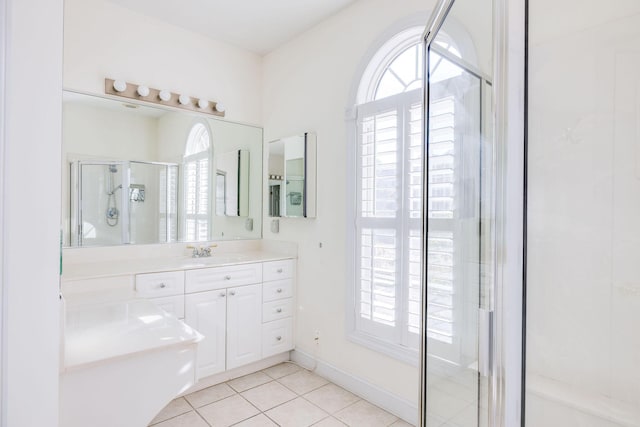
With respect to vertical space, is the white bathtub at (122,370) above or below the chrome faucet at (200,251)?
below

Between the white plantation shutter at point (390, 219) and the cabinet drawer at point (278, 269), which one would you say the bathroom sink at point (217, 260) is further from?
the white plantation shutter at point (390, 219)

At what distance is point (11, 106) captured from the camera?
0.73 meters

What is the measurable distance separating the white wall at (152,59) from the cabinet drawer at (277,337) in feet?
6.30

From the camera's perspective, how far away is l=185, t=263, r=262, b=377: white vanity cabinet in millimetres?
2484

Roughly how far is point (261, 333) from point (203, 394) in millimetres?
586

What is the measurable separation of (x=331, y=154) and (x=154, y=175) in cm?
145

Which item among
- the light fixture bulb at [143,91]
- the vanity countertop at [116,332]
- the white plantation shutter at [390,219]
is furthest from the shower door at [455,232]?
the light fixture bulb at [143,91]

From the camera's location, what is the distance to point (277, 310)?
2949mm

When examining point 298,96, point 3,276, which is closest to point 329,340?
point 298,96

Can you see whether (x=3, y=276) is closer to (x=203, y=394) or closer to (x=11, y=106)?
(x=11, y=106)

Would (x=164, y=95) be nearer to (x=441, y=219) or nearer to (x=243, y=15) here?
(x=243, y=15)

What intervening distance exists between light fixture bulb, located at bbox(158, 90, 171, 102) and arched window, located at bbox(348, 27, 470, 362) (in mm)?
1532

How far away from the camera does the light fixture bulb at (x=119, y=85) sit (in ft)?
8.43

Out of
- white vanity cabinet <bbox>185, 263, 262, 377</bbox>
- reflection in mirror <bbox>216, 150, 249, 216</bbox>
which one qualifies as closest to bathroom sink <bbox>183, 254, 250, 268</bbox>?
white vanity cabinet <bbox>185, 263, 262, 377</bbox>
